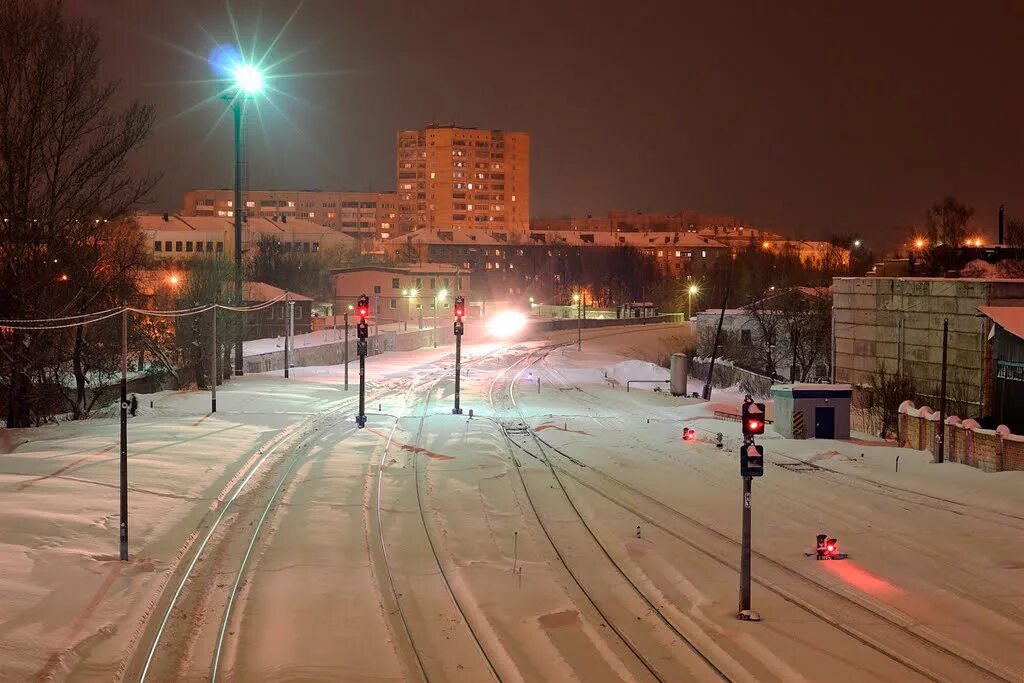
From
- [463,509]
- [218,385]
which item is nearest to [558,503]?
[463,509]

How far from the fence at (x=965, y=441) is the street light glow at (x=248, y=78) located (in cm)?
2351

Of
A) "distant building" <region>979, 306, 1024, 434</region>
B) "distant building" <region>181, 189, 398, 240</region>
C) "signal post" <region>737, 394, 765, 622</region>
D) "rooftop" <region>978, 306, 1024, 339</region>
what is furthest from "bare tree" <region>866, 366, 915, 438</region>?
"distant building" <region>181, 189, 398, 240</region>

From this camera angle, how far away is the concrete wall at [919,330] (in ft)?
104

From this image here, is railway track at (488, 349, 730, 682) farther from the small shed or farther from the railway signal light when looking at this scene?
the small shed

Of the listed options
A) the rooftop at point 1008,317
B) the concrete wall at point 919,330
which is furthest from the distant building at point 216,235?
the rooftop at point 1008,317

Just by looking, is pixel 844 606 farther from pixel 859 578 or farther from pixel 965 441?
pixel 965 441

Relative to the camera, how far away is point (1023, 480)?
64.4 feet

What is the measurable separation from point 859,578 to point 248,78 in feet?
90.6

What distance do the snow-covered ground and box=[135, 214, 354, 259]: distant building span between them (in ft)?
252

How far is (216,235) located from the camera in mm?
105125

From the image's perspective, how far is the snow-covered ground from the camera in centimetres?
1028

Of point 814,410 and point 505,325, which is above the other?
point 505,325

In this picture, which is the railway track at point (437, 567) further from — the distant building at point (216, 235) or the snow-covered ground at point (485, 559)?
the distant building at point (216, 235)

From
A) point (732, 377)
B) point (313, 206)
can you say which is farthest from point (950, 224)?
point (313, 206)
